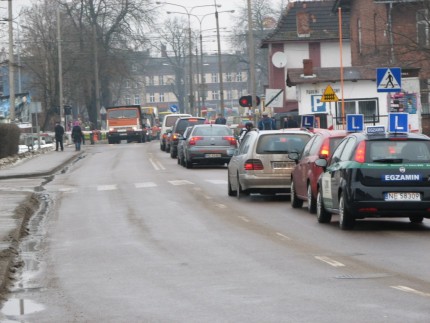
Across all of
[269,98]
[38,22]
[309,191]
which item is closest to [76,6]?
[38,22]

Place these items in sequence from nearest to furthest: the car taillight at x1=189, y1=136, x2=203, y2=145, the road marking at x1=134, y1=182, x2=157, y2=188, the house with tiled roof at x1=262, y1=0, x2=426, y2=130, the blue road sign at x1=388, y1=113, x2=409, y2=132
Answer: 1. the blue road sign at x1=388, y1=113, x2=409, y2=132
2. the road marking at x1=134, y1=182, x2=157, y2=188
3. the car taillight at x1=189, y1=136, x2=203, y2=145
4. the house with tiled roof at x1=262, y1=0, x2=426, y2=130

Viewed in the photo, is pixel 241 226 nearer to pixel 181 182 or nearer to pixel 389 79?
pixel 389 79

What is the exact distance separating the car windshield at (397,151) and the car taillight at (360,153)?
0.20 feet

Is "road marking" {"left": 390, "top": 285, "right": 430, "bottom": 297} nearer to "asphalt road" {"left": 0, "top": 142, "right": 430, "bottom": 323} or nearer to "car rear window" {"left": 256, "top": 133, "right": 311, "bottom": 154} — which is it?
"asphalt road" {"left": 0, "top": 142, "right": 430, "bottom": 323}

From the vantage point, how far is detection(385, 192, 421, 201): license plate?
701 inches

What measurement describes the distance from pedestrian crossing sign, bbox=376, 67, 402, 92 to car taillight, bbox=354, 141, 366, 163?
35.7 feet

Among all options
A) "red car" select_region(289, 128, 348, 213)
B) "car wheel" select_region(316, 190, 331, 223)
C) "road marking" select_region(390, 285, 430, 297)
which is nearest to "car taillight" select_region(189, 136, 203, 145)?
"red car" select_region(289, 128, 348, 213)

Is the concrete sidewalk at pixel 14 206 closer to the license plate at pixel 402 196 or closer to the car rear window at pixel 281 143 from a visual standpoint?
the car rear window at pixel 281 143

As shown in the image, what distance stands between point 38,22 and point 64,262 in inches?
3096

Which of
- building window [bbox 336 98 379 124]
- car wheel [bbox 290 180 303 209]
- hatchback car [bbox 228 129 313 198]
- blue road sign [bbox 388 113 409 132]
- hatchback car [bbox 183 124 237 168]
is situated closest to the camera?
car wheel [bbox 290 180 303 209]

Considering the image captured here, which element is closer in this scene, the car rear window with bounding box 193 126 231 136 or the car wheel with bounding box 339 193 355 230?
the car wheel with bounding box 339 193 355 230

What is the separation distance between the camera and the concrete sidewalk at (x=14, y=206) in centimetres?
1450

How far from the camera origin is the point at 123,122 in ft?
265

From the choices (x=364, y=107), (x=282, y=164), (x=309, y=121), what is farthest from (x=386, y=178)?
(x=364, y=107)
